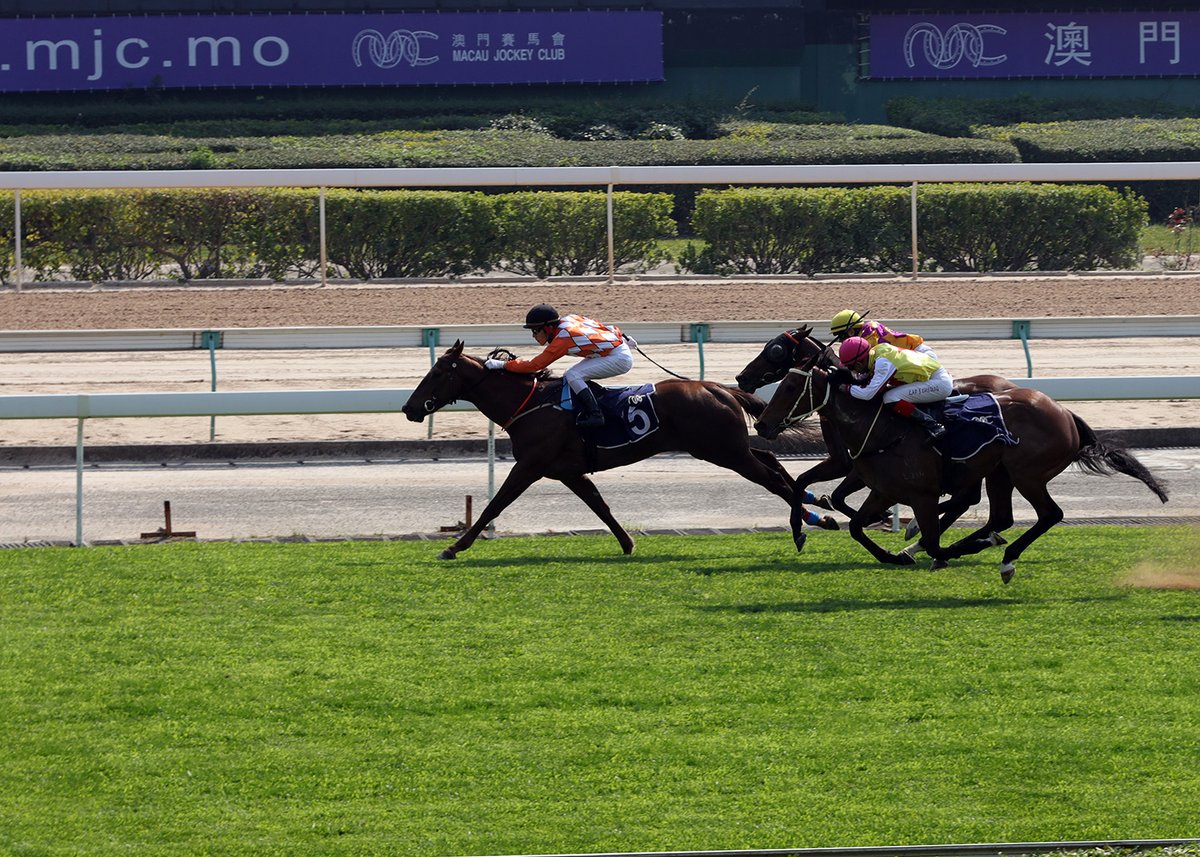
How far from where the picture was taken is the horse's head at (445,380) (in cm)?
1080

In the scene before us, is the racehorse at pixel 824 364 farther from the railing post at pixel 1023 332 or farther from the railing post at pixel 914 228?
the railing post at pixel 914 228

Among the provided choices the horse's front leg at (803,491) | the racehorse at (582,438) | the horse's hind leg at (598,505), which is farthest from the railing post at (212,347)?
the horse's front leg at (803,491)

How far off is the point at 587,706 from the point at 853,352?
152 inches

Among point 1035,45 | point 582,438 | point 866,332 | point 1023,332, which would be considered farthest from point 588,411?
point 1035,45

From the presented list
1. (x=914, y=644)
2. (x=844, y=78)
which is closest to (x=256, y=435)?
(x=914, y=644)

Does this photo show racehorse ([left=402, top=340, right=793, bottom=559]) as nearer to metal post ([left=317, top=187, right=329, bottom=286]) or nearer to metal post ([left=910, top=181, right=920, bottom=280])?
metal post ([left=317, top=187, right=329, bottom=286])

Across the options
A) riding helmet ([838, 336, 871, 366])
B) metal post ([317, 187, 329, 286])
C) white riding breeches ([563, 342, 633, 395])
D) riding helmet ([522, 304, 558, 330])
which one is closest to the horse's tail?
riding helmet ([838, 336, 871, 366])

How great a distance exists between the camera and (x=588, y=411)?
34.4 ft

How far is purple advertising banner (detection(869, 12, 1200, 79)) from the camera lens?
3750cm

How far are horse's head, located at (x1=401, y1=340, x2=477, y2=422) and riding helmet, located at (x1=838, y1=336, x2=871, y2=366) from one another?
238 centimetres

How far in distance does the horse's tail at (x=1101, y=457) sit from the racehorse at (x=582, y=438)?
1.78 m

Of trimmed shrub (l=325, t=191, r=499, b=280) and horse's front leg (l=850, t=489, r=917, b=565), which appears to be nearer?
horse's front leg (l=850, t=489, r=917, b=565)

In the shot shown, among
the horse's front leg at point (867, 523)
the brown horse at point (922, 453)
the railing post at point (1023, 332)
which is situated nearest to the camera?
the brown horse at point (922, 453)

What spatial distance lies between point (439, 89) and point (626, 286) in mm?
14439
